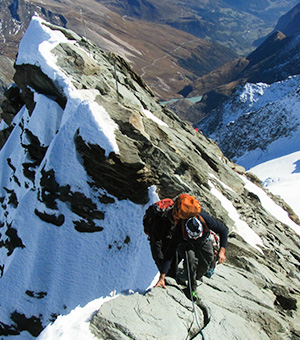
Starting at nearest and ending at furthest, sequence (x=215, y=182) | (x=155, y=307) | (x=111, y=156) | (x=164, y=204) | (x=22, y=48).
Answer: (x=155, y=307) < (x=164, y=204) < (x=111, y=156) < (x=215, y=182) < (x=22, y=48)

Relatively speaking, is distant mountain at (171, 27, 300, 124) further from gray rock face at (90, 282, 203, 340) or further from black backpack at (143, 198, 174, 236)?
gray rock face at (90, 282, 203, 340)

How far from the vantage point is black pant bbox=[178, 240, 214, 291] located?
19.9 feet

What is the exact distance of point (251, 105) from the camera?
236 ft

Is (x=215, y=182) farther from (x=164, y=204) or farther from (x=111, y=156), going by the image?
(x=164, y=204)

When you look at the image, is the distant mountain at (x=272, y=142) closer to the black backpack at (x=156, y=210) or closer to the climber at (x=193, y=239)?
the climber at (x=193, y=239)

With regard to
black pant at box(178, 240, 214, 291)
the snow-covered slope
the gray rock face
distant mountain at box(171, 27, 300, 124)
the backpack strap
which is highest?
distant mountain at box(171, 27, 300, 124)

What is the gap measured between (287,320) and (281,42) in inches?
7093

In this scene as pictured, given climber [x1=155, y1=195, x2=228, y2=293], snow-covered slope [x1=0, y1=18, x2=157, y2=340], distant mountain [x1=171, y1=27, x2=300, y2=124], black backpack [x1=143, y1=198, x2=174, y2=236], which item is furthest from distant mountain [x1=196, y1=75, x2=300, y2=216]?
distant mountain [x1=171, y1=27, x2=300, y2=124]

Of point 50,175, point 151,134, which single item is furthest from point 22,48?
point 151,134

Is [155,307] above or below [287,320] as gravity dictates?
below

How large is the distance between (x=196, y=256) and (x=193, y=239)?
0.90 meters

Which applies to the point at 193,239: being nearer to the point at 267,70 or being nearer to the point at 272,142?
the point at 272,142

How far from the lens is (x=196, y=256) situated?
Answer: 634 cm

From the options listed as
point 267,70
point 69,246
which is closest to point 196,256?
point 69,246
